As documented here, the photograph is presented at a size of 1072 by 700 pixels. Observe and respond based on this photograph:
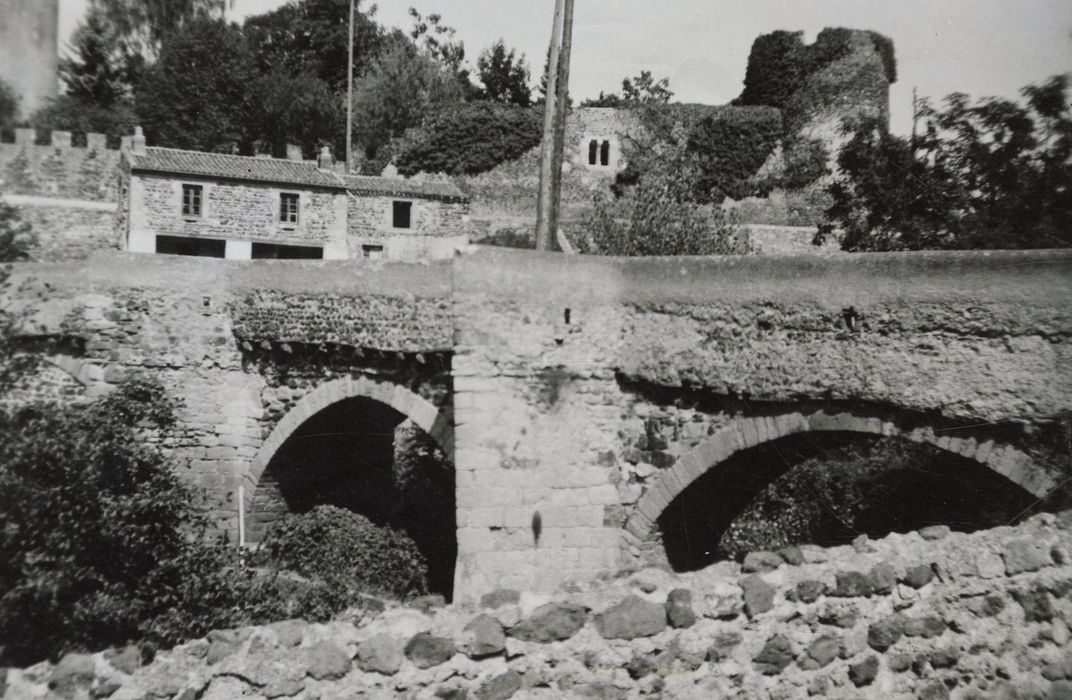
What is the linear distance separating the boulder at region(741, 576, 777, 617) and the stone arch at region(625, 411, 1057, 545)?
2.88 meters

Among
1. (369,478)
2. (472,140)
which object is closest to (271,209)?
(472,140)

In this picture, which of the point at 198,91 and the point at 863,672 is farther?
the point at 198,91

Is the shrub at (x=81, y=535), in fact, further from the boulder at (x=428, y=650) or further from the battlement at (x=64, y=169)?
the battlement at (x=64, y=169)

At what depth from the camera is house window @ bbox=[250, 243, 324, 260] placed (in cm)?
2494

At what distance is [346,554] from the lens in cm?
1213

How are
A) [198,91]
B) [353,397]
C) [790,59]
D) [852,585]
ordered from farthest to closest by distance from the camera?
[790,59] < [198,91] < [353,397] < [852,585]

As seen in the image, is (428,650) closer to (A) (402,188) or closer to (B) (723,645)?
(B) (723,645)

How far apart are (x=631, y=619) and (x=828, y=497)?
32.6 ft

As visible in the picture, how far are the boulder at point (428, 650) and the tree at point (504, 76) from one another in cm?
3276

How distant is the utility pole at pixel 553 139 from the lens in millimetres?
13008

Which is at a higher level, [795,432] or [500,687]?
[795,432]

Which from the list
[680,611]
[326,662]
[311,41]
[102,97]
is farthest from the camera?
[311,41]

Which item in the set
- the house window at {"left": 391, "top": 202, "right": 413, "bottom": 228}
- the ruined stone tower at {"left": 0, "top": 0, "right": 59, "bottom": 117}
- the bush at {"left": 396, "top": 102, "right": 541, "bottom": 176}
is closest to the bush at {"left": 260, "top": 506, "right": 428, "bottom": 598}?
the ruined stone tower at {"left": 0, "top": 0, "right": 59, "bottom": 117}

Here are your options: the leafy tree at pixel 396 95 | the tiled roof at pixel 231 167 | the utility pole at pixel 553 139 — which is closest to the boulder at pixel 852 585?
the utility pole at pixel 553 139
